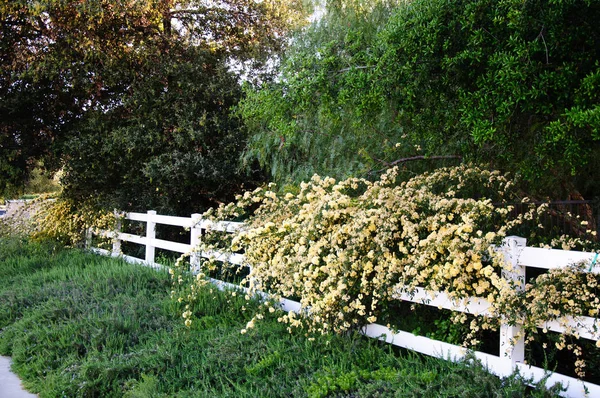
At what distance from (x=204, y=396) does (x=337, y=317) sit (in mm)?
1286

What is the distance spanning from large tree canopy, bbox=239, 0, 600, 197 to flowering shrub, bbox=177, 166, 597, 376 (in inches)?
21.3

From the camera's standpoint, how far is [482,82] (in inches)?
169

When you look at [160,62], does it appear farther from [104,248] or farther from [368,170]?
[368,170]

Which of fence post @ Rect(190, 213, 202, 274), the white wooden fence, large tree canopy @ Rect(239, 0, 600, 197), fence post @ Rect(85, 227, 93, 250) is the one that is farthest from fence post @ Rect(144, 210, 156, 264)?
the white wooden fence

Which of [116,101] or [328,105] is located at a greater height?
[116,101]

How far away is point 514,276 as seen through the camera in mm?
3830

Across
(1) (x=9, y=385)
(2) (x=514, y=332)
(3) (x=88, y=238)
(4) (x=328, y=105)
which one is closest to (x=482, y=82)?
(4) (x=328, y=105)

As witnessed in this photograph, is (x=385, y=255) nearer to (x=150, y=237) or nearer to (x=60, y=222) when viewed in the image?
(x=150, y=237)

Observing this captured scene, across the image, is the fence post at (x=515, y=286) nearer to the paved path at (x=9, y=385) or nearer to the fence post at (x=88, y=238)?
the paved path at (x=9, y=385)

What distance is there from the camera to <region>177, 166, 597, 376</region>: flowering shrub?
369cm

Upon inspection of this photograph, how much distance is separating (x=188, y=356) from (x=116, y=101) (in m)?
7.75

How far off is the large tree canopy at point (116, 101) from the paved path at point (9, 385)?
537cm

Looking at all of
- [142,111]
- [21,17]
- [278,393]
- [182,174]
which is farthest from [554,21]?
[21,17]

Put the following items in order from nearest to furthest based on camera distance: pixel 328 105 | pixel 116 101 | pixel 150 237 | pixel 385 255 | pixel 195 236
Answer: pixel 385 255, pixel 328 105, pixel 195 236, pixel 150 237, pixel 116 101
